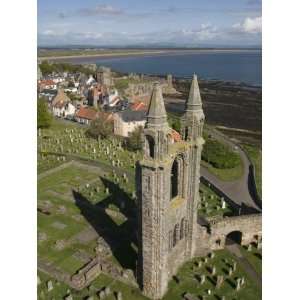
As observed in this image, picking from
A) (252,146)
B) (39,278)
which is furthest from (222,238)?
(252,146)

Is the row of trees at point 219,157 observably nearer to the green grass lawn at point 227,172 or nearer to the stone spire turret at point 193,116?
the green grass lawn at point 227,172

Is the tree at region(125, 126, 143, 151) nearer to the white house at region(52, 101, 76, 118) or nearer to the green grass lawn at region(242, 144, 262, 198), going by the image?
the green grass lawn at region(242, 144, 262, 198)

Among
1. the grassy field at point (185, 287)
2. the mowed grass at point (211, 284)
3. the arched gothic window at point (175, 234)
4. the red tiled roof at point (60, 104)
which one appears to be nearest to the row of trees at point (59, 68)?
the red tiled roof at point (60, 104)

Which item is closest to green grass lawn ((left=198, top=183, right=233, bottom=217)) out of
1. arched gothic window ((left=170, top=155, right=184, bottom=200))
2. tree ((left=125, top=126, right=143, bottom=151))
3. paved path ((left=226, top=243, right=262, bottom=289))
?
paved path ((left=226, top=243, right=262, bottom=289))

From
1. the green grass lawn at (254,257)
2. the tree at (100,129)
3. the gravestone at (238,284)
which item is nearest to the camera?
the gravestone at (238,284)

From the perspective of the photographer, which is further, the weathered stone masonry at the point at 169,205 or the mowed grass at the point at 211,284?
the mowed grass at the point at 211,284

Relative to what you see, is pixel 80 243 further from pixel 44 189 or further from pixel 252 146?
pixel 252 146

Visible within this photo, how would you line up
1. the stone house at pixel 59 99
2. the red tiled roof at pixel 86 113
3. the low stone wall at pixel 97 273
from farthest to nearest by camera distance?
1. the stone house at pixel 59 99
2. the red tiled roof at pixel 86 113
3. the low stone wall at pixel 97 273
